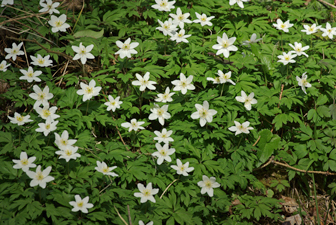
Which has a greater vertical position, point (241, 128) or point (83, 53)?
point (83, 53)

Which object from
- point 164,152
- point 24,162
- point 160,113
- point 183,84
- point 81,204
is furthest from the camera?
point 183,84

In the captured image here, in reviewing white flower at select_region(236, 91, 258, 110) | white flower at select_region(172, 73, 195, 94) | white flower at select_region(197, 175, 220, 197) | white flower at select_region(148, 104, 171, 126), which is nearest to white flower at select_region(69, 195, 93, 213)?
white flower at select_region(197, 175, 220, 197)

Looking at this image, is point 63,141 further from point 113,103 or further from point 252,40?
point 252,40

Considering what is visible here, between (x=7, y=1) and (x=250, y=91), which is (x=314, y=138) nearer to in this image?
(x=250, y=91)

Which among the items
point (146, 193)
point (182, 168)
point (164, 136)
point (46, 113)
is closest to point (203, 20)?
point (164, 136)

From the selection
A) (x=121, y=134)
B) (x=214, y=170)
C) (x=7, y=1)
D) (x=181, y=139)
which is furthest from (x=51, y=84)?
(x=214, y=170)

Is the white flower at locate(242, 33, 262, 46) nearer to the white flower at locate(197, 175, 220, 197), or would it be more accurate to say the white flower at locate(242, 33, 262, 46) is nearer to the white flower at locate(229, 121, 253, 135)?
the white flower at locate(229, 121, 253, 135)
